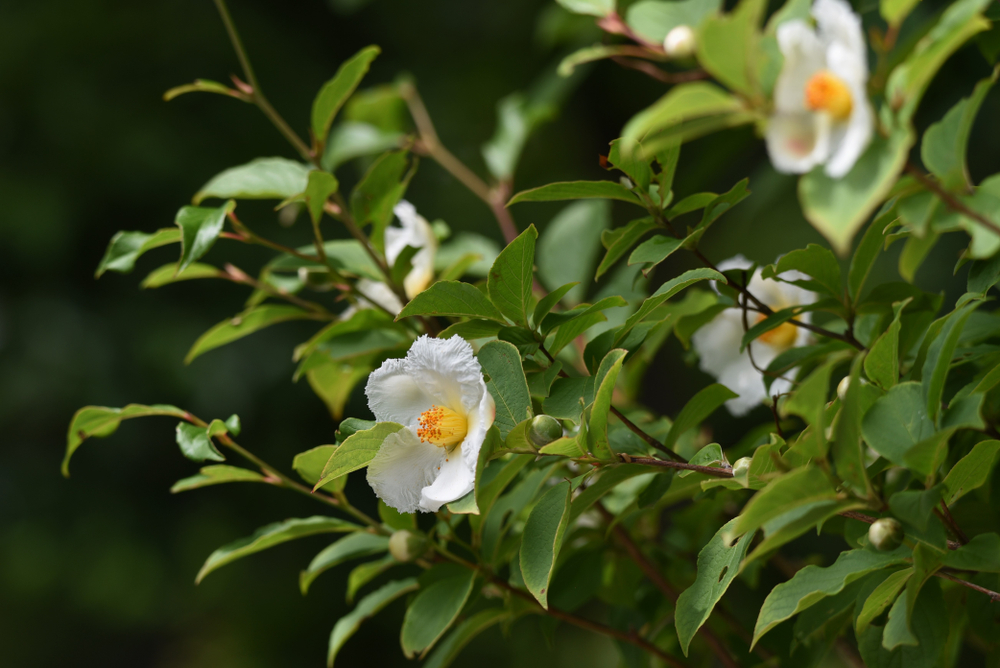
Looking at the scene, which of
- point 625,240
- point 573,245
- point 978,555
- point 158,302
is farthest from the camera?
point 158,302

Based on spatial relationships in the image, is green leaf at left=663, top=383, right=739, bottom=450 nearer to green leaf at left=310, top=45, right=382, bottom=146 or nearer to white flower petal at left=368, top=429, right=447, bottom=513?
white flower petal at left=368, top=429, right=447, bottom=513

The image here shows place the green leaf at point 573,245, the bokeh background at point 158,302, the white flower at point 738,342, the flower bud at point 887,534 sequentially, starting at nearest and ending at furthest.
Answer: the flower bud at point 887,534 → the white flower at point 738,342 → the green leaf at point 573,245 → the bokeh background at point 158,302

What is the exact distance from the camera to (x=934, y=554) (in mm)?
432

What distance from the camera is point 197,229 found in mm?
603

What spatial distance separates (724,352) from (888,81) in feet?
1.34

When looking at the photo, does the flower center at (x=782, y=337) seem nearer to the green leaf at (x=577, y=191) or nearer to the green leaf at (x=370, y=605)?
the green leaf at (x=577, y=191)

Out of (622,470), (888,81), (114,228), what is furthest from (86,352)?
A: (888,81)

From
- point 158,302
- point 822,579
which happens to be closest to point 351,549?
point 822,579

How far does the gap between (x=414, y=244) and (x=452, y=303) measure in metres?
0.25

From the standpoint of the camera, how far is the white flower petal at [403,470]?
50cm

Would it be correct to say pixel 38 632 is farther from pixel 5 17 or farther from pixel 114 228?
pixel 5 17

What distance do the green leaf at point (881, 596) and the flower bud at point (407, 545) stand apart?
31cm

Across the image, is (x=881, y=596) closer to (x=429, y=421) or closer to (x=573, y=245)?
(x=429, y=421)

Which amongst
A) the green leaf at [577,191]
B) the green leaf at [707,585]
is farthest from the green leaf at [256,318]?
the green leaf at [707,585]
